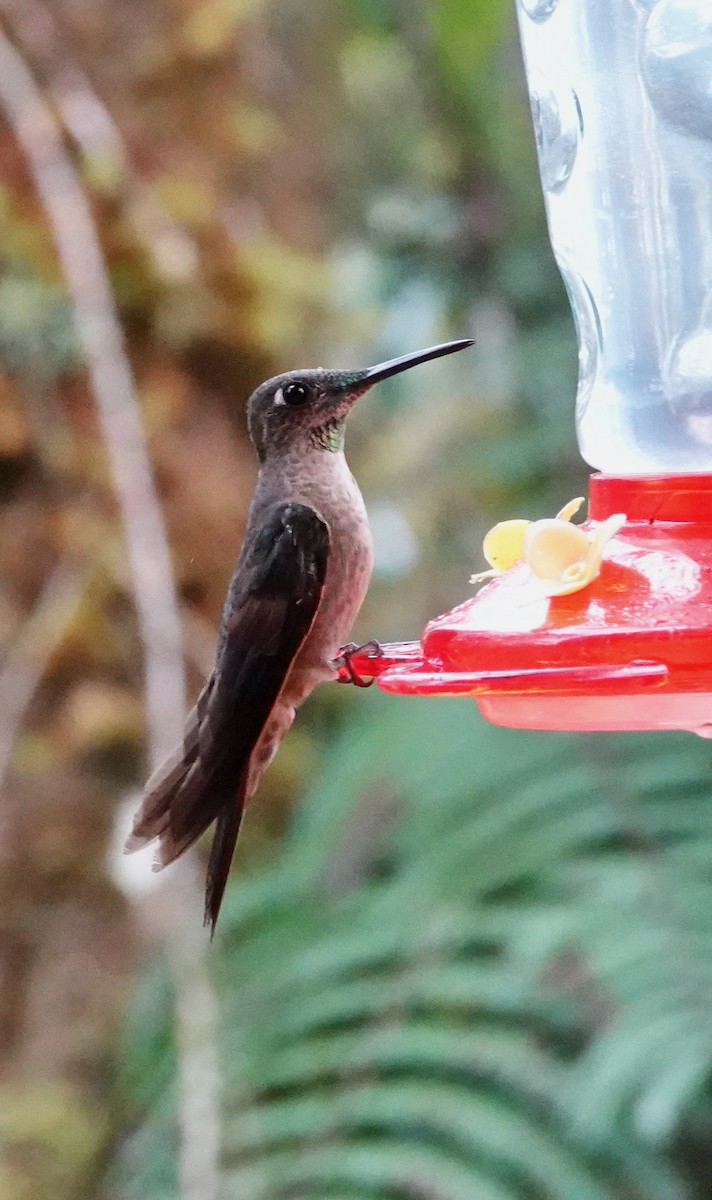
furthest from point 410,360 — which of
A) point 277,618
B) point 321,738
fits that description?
point 321,738

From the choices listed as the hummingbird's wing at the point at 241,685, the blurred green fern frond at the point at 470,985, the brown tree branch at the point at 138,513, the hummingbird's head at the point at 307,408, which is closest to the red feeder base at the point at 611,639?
the hummingbird's wing at the point at 241,685

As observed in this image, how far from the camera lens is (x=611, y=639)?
41.9 inches

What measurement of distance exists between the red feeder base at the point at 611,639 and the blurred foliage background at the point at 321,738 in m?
1.00

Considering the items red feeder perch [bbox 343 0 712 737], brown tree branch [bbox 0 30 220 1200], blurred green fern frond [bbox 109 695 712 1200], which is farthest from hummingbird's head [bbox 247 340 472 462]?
blurred green fern frond [bbox 109 695 712 1200]

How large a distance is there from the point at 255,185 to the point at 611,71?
1438 millimetres

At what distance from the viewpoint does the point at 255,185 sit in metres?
3.10

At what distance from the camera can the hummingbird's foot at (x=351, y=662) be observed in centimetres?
147

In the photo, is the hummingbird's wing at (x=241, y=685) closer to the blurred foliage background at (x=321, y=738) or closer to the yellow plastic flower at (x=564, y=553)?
the yellow plastic flower at (x=564, y=553)

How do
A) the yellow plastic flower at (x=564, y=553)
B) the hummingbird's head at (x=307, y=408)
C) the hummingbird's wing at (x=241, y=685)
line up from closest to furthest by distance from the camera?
1. the yellow plastic flower at (x=564, y=553)
2. the hummingbird's wing at (x=241, y=685)
3. the hummingbird's head at (x=307, y=408)

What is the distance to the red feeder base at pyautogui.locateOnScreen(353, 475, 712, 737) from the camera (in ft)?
3.46

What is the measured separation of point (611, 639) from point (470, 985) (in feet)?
4.68

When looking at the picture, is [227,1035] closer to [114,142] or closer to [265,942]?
[265,942]

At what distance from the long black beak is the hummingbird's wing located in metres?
0.17

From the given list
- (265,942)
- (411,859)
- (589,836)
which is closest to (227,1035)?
(265,942)
